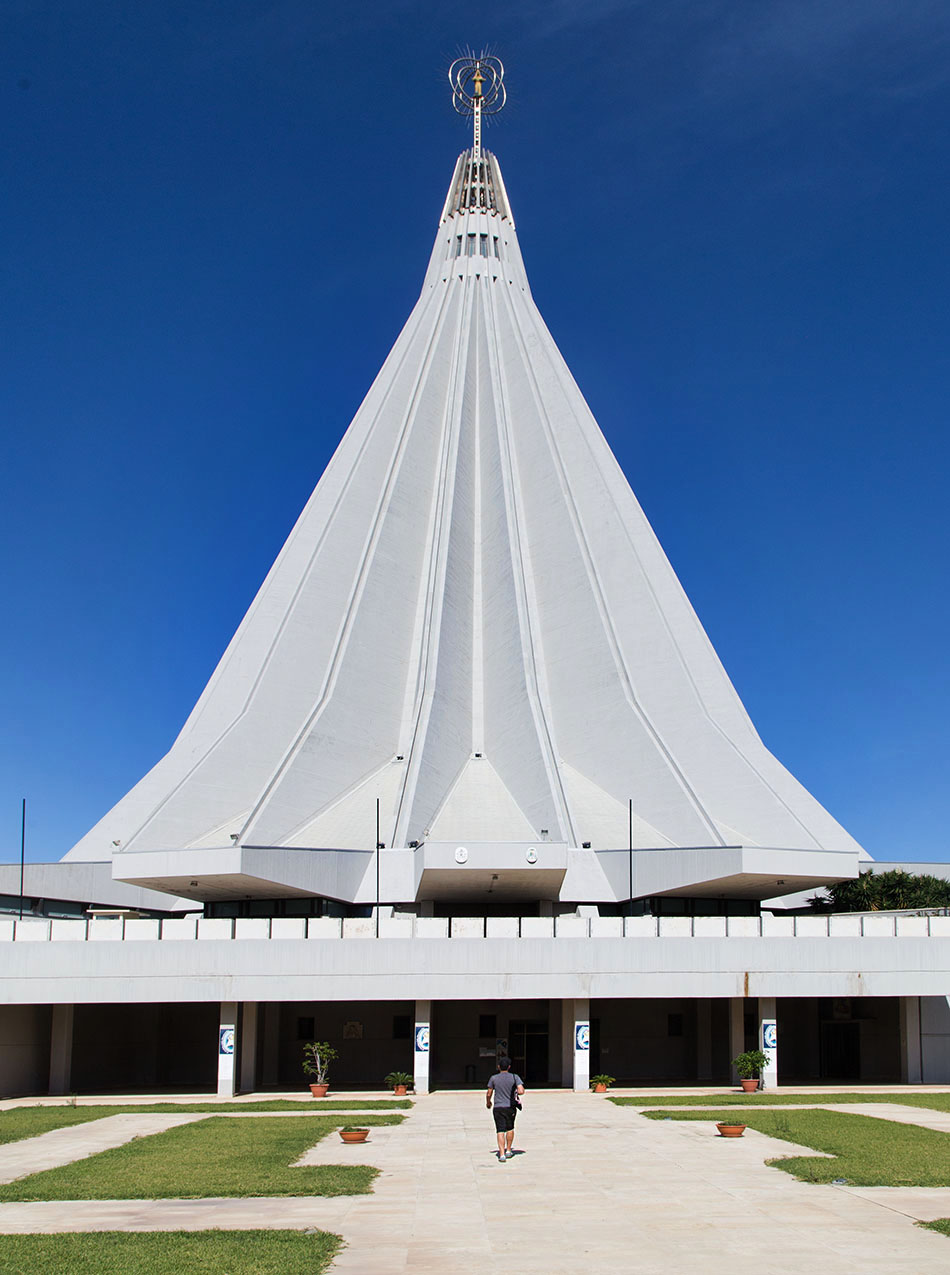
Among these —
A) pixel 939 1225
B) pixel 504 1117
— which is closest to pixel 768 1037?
pixel 504 1117

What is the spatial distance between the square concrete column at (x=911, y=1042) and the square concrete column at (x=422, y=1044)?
1180 cm

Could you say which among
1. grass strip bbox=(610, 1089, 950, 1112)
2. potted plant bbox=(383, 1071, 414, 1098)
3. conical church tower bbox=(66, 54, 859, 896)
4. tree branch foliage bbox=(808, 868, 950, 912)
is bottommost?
potted plant bbox=(383, 1071, 414, 1098)

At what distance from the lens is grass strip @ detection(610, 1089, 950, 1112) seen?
23625mm

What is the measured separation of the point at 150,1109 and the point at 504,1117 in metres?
12.2

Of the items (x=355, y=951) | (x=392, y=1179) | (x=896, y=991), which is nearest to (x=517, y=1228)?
(x=392, y=1179)

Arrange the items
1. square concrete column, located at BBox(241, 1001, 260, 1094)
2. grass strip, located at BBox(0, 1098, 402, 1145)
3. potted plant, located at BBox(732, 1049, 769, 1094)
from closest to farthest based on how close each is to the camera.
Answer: grass strip, located at BBox(0, 1098, 402, 1145)
potted plant, located at BBox(732, 1049, 769, 1094)
square concrete column, located at BBox(241, 1001, 260, 1094)

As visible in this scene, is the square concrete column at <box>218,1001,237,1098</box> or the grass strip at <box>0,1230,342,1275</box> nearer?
the grass strip at <box>0,1230,342,1275</box>

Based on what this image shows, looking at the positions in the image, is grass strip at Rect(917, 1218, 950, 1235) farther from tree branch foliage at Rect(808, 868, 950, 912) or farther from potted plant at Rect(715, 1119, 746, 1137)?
tree branch foliage at Rect(808, 868, 950, 912)

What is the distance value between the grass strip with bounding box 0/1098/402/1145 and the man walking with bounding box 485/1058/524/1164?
27.5 ft

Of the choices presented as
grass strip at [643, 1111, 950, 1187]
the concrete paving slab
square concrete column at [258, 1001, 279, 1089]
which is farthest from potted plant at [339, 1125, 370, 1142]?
square concrete column at [258, 1001, 279, 1089]

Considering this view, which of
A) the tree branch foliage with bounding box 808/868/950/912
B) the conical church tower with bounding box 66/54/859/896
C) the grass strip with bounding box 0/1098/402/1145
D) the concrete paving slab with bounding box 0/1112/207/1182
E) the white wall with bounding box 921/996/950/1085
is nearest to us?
the concrete paving slab with bounding box 0/1112/207/1182

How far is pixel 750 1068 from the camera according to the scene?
26.3 meters

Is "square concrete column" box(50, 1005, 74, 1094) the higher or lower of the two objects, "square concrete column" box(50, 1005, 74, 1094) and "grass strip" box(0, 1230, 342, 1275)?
the lower

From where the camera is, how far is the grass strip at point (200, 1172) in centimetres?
1356
